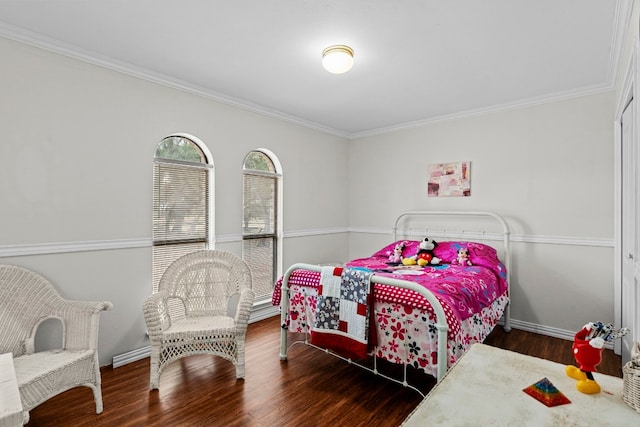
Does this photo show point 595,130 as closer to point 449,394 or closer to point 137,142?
point 449,394

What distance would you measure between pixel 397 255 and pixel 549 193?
1.74 metres

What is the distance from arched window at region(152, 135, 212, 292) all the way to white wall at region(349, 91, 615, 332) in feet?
9.24

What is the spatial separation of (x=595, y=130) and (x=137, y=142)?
4.37 m

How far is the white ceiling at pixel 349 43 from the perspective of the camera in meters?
2.07

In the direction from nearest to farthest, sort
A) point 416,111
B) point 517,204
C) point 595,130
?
point 595,130, point 517,204, point 416,111

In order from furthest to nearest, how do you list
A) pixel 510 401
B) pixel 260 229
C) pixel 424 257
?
pixel 260 229 < pixel 424 257 < pixel 510 401

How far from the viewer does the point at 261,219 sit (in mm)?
4117

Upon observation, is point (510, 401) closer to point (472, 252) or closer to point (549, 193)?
point (472, 252)

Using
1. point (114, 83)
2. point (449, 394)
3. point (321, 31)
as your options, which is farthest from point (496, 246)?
point (114, 83)

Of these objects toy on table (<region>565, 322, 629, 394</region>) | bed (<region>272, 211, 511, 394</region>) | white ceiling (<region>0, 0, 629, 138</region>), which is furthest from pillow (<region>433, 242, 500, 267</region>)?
toy on table (<region>565, 322, 629, 394</region>)

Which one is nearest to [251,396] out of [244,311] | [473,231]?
[244,311]

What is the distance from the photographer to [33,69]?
2434 mm

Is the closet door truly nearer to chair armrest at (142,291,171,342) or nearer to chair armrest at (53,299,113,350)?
chair armrest at (142,291,171,342)

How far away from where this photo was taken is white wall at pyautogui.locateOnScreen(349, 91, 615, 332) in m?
3.31
